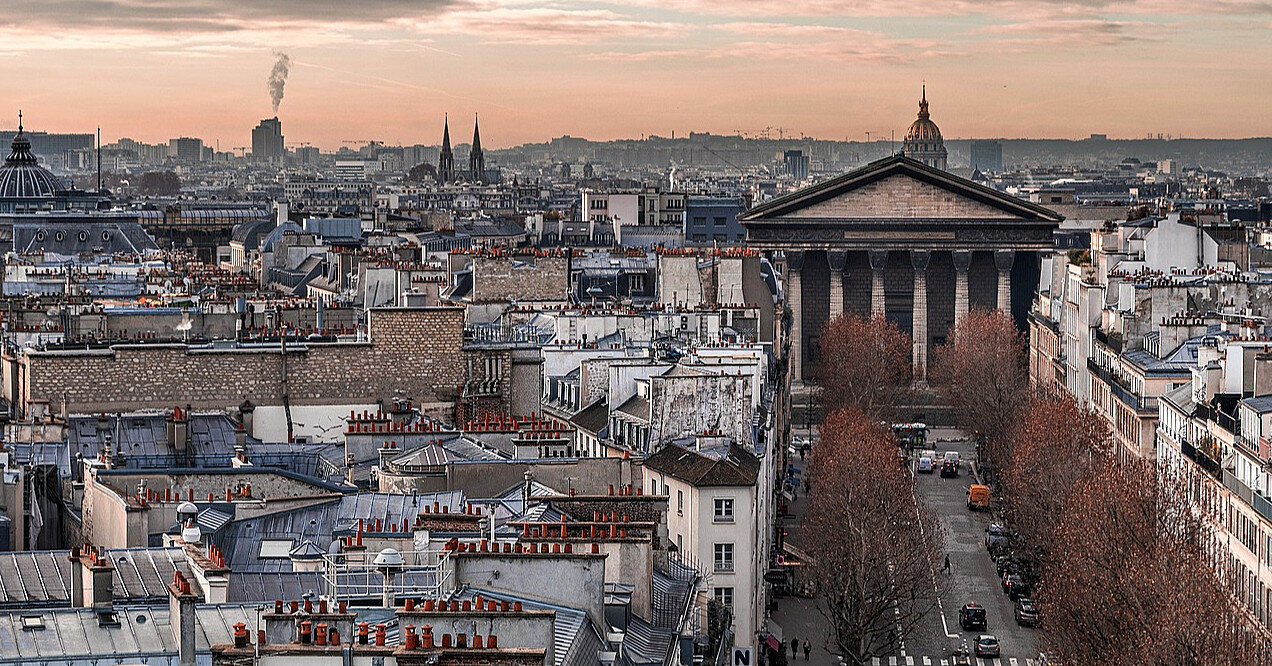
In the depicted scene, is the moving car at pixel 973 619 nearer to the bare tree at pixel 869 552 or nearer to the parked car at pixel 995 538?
the bare tree at pixel 869 552

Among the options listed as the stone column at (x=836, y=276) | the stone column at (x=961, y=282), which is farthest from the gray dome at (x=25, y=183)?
the stone column at (x=961, y=282)

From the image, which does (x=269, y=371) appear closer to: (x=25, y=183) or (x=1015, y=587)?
(x=1015, y=587)

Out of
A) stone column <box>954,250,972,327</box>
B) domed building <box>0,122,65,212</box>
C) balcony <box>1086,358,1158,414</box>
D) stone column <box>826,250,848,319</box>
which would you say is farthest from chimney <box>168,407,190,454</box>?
domed building <box>0,122,65,212</box>

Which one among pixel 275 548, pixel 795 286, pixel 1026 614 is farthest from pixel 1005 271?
pixel 275 548

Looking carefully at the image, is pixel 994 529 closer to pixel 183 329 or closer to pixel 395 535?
pixel 183 329

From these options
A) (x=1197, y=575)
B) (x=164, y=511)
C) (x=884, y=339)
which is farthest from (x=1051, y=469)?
(x=884, y=339)

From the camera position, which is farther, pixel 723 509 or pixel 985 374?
pixel 985 374
